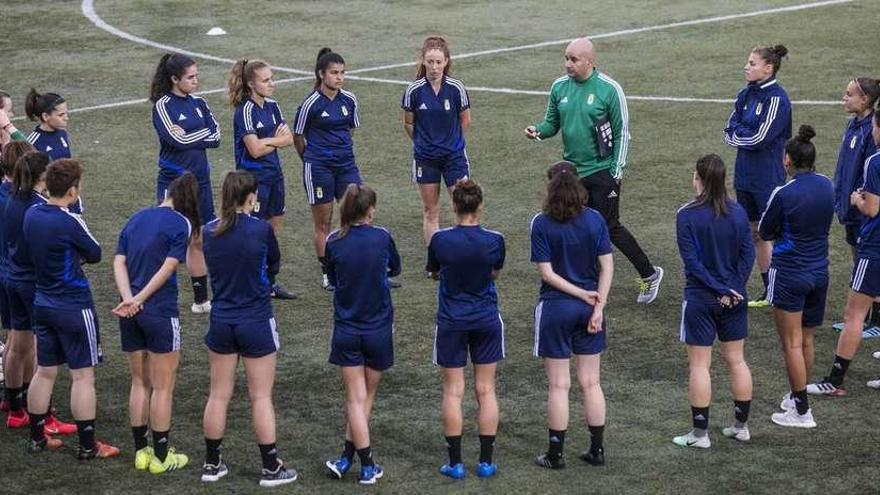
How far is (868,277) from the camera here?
10.8 m

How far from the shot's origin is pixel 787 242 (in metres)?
10.4

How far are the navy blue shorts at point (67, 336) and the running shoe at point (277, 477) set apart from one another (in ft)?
4.83

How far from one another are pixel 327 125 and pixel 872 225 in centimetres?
524

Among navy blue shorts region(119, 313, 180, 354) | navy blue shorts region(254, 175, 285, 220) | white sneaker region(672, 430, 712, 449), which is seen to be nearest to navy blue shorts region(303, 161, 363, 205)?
navy blue shorts region(254, 175, 285, 220)

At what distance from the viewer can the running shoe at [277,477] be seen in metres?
9.49

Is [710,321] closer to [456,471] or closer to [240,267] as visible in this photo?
[456,471]

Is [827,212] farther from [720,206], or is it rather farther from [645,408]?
[645,408]

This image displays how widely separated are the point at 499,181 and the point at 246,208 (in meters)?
7.95

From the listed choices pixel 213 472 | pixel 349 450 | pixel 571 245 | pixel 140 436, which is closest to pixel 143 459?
pixel 140 436

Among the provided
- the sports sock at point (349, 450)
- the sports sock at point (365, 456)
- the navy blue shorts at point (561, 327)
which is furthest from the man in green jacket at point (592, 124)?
the sports sock at point (365, 456)

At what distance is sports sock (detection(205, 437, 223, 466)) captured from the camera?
9.56m

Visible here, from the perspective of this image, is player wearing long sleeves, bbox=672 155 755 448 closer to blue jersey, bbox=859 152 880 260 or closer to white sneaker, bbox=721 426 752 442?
white sneaker, bbox=721 426 752 442

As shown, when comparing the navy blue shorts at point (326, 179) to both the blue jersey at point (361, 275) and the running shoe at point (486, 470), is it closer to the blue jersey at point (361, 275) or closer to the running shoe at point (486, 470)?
the blue jersey at point (361, 275)

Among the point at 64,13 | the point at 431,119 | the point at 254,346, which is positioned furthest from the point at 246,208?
the point at 64,13
